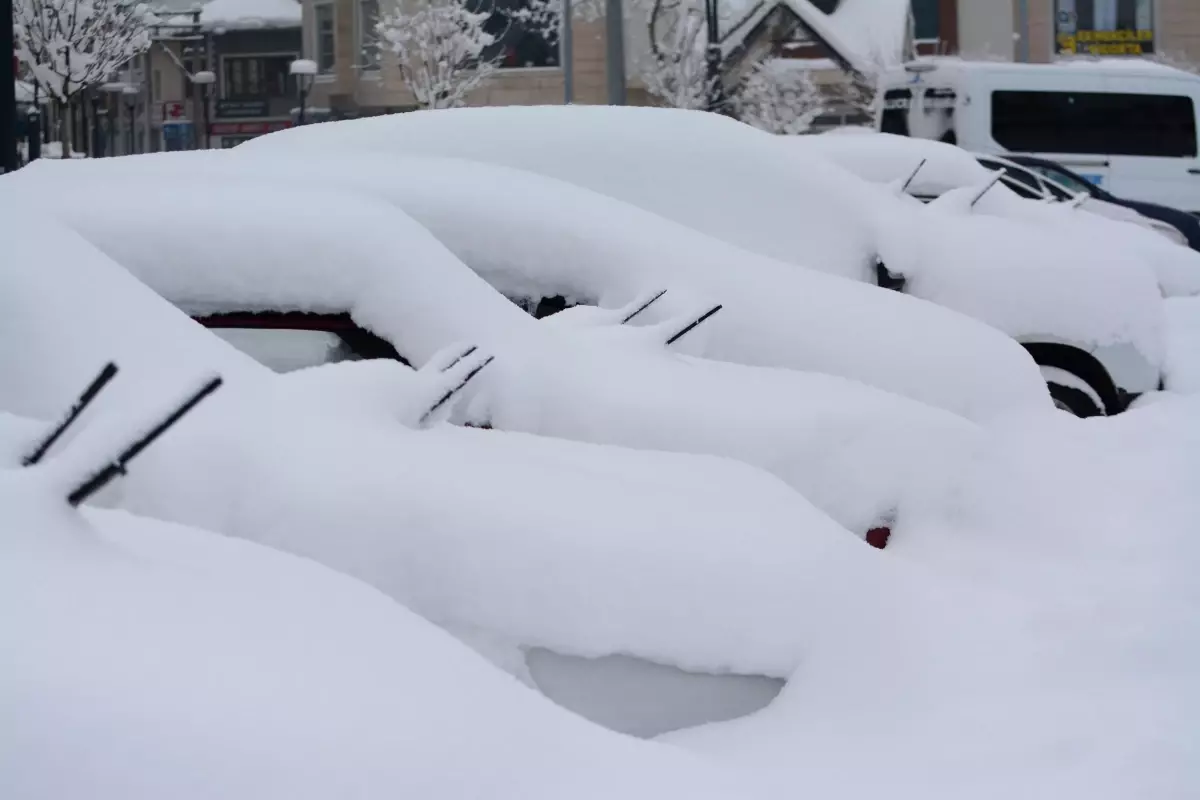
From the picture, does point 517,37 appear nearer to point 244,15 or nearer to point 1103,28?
point 1103,28

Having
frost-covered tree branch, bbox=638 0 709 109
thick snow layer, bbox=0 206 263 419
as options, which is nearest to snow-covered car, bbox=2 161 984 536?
thick snow layer, bbox=0 206 263 419

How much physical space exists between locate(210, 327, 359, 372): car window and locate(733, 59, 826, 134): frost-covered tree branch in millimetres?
29259

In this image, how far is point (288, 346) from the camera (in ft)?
14.0

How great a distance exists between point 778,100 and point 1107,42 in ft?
32.3

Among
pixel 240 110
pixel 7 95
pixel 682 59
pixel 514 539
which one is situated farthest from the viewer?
pixel 240 110

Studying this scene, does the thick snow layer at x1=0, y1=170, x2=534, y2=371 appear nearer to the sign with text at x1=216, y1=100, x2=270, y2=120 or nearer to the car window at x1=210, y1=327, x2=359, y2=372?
the car window at x1=210, y1=327, x2=359, y2=372

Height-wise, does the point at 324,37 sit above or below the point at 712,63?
above

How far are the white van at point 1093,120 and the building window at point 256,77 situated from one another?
32476mm

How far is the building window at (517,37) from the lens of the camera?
3912 cm

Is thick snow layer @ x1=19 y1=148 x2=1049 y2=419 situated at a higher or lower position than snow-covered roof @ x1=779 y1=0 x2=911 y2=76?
lower

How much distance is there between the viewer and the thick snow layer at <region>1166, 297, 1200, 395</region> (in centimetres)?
1005

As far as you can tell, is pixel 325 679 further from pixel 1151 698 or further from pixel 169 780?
pixel 1151 698

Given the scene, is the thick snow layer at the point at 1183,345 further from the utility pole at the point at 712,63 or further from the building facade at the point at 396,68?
the building facade at the point at 396,68

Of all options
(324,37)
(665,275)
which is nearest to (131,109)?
(324,37)
